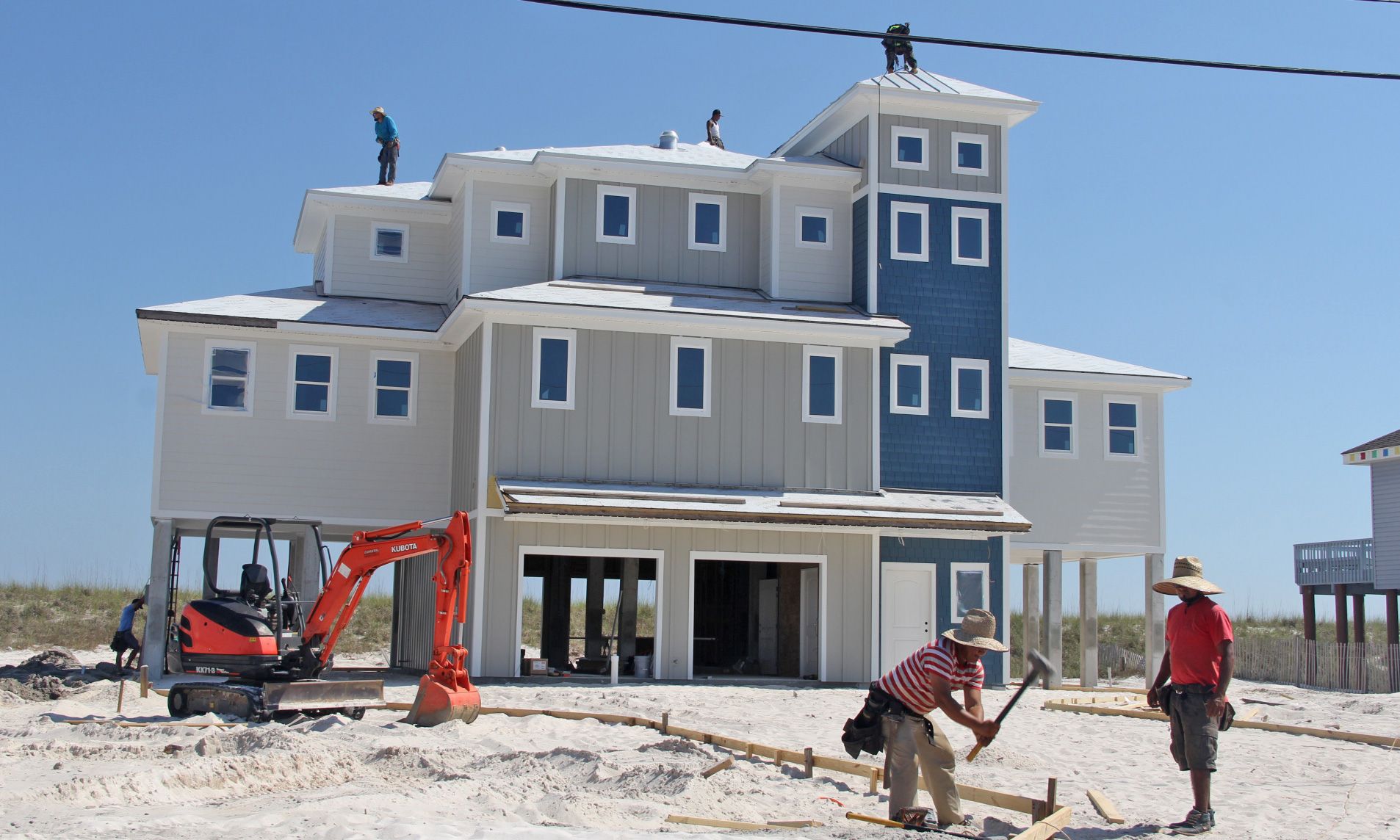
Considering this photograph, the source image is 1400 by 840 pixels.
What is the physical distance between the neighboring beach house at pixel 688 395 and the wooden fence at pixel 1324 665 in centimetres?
862

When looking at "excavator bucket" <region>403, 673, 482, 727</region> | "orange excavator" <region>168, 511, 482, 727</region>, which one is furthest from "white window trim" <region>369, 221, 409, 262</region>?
"excavator bucket" <region>403, 673, 482, 727</region>

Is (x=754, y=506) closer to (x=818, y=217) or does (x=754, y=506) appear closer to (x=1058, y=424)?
(x=818, y=217)

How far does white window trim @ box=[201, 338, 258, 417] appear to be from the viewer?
24609 mm

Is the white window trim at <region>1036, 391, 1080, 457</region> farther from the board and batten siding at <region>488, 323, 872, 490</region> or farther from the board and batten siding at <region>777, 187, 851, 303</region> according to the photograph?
the board and batten siding at <region>488, 323, 872, 490</region>

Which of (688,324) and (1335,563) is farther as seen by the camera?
(1335,563)

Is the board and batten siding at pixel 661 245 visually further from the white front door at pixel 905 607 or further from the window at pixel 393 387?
the white front door at pixel 905 607

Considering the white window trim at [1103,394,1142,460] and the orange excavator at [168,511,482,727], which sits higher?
the white window trim at [1103,394,1142,460]

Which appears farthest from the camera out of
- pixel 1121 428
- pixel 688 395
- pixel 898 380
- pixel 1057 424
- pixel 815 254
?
pixel 1121 428

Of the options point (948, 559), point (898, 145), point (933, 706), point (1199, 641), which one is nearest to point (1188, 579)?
point (1199, 641)

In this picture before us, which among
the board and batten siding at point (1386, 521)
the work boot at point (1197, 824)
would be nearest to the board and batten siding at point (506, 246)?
the work boot at point (1197, 824)

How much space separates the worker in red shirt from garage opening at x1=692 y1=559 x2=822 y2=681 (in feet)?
45.3

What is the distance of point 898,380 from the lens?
26.1 meters

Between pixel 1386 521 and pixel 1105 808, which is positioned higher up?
pixel 1386 521

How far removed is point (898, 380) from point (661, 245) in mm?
5101
